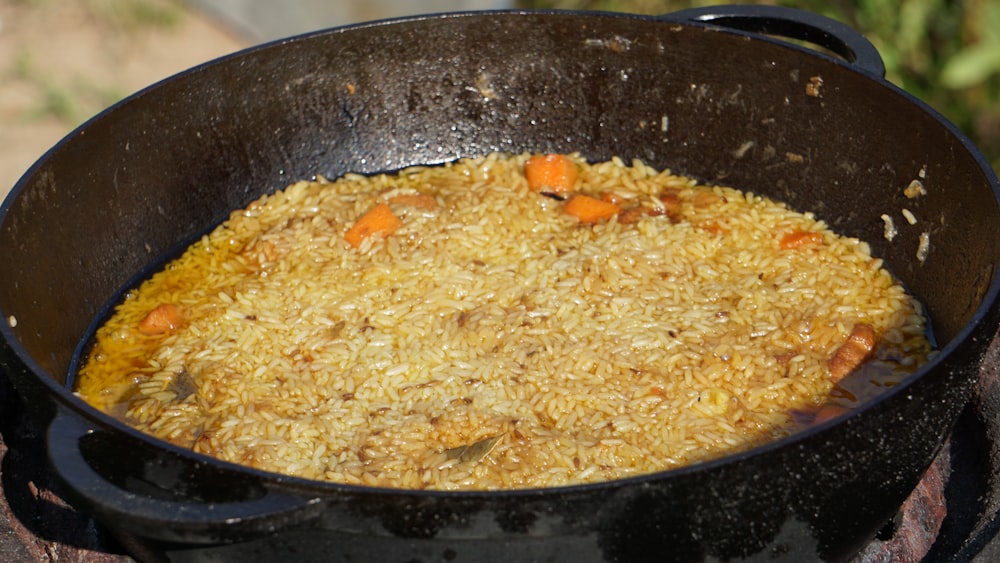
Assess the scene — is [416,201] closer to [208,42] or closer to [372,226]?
[372,226]

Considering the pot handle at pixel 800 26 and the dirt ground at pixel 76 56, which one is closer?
the pot handle at pixel 800 26

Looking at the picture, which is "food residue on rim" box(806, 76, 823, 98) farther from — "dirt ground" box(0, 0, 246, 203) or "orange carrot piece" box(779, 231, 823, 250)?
"dirt ground" box(0, 0, 246, 203)

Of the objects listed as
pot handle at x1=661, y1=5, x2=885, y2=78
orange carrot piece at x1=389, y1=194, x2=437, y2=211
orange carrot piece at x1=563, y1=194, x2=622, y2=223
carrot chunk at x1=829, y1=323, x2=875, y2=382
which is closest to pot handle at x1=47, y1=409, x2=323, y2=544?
carrot chunk at x1=829, y1=323, x2=875, y2=382

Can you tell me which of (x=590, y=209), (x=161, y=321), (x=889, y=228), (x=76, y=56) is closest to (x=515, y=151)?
(x=590, y=209)

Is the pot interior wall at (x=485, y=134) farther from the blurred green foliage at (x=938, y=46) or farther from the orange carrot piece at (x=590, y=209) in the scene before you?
the blurred green foliage at (x=938, y=46)

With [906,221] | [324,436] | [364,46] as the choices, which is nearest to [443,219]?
[364,46]

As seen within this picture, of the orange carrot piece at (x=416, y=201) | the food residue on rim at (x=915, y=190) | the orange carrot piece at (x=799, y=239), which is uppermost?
the food residue on rim at (x=915, y=190)

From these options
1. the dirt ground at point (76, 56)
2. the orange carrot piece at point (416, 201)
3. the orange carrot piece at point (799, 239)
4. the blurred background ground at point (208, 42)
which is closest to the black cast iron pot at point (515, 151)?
the orange carrot piece at point (799, 239)
